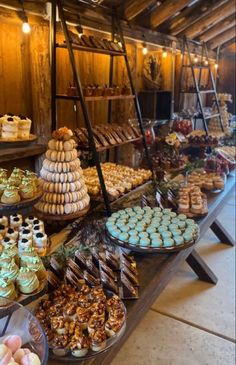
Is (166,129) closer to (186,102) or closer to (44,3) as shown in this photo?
(186,102)

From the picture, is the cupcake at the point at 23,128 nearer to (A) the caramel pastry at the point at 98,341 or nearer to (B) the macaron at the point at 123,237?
(B) the macaron at the point at 123,237

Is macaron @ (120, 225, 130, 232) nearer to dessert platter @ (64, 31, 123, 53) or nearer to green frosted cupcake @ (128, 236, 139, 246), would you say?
green frosted cupcake @ (128, 236, 139, 246)

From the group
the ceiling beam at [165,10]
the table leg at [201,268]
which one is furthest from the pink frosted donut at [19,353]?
the ceiling beam at [165,10]

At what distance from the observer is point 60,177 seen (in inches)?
84.8

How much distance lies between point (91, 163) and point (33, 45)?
3.74 feet

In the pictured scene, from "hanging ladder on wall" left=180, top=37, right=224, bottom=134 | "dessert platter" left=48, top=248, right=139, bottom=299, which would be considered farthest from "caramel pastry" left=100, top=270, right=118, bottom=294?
"hanging ladder on wall" left=180, top=37, right=224, bottom=134

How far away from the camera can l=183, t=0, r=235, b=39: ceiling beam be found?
4.48 meters

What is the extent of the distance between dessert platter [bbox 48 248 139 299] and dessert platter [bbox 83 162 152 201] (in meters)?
0.81

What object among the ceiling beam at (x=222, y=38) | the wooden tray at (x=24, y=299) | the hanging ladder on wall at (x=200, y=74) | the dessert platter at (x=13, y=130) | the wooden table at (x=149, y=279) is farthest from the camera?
the ceiling beam at (x=222, y=38)

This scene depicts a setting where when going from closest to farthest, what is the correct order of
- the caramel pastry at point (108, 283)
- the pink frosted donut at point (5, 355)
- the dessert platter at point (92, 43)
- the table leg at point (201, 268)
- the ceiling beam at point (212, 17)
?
the pink frosted donut at point (5, 355) < the caramel pastry at point (108, 283) < the dessert platter at point (92, 43) < the table leg at point (201, 268) < the ceiling beam at point (212, 17)

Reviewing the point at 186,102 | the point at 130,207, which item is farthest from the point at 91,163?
the point at 186,102

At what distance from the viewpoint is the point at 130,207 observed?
2.52 meters

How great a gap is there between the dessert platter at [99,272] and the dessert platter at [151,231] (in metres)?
0.15

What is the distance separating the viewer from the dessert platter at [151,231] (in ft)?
6.32
